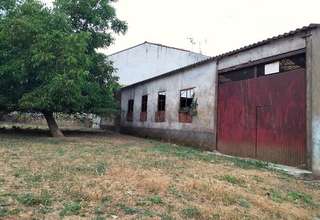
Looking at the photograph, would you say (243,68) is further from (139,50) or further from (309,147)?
(139,50)

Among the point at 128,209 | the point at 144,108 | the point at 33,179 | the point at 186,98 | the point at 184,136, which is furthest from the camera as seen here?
the point at 144,108

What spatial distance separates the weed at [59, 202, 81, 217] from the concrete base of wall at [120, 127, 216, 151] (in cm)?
917

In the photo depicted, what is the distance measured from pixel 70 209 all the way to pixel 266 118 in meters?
7.73

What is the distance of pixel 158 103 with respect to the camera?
64.2 feet

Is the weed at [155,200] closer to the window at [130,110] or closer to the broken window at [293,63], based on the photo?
the broken window at [293,63]

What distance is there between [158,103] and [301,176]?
11.7 metres

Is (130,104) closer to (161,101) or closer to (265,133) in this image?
(161,101)

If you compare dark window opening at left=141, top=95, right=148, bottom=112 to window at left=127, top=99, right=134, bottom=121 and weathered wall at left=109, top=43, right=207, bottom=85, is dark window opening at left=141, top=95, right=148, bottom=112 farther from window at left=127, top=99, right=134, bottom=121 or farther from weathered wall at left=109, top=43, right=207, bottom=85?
weathered wall at left=109, top=43, right=207, bottom=85

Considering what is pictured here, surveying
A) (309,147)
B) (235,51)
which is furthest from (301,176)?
(235,51)

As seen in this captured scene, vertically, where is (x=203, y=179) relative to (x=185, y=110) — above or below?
below

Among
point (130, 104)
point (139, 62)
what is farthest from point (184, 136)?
point (139, 62)

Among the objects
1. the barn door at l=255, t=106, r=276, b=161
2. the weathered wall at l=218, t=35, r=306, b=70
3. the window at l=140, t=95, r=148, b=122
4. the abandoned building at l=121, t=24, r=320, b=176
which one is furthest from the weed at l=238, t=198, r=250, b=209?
the window at l=140, t=95, r=148, b=122

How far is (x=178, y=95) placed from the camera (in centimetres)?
1711

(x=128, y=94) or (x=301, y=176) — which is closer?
(x=301, y=176)
